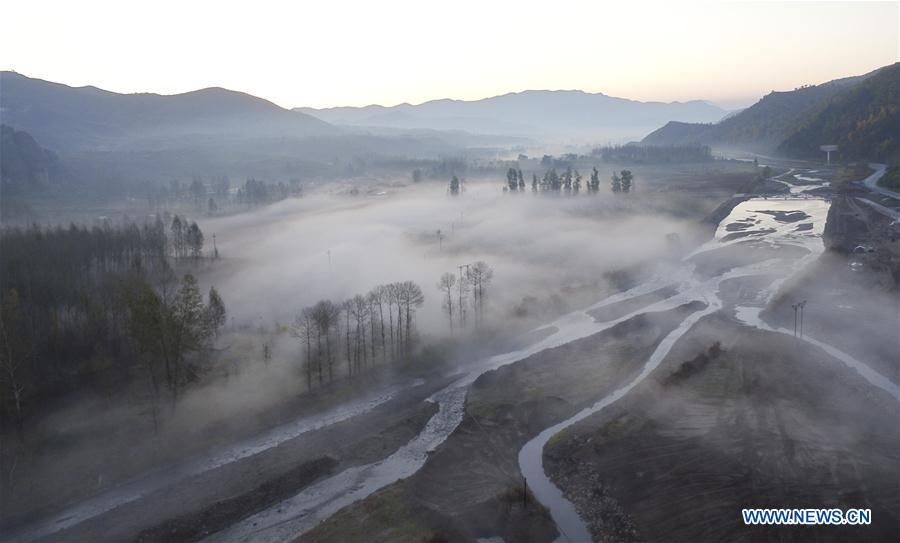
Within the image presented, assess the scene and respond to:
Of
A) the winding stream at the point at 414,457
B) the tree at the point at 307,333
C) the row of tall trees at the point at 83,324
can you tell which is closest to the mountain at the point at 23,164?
the row of tall trees at the point at 83,324

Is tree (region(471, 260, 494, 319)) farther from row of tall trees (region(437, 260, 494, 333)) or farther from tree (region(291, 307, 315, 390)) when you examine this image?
tree (region(291, 307, 315, 390))

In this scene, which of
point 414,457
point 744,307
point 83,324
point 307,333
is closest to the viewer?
point 414,457

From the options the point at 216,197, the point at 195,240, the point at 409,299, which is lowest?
the point at 409,299

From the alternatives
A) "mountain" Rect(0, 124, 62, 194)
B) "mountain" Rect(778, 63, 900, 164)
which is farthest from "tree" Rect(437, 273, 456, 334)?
"mountain" Rect(778, 63, 900, 164)

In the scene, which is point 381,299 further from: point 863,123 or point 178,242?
point 863,123

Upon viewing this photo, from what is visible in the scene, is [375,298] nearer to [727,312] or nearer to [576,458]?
[576,458]

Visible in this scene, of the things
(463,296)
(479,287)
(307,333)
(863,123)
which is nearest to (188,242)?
(463,296)

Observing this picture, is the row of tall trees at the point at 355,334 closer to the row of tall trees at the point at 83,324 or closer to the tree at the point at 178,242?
the row of tall trees at the point at 83,324
